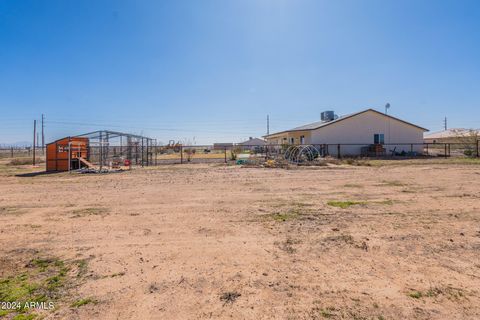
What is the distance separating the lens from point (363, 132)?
33.0 meters

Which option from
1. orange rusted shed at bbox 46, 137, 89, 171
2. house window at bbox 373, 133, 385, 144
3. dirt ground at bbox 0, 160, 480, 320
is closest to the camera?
dirt ground at bbox 0, 160, 480, 320

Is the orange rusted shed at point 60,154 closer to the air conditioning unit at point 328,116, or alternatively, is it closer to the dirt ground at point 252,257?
the dirt ground at point 252,257

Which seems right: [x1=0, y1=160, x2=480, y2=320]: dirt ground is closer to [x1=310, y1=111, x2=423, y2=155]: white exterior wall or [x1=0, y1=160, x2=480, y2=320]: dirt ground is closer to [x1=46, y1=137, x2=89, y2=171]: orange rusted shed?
[x1=46, y1=137, x2=89, y2=171]: orange rusted shed

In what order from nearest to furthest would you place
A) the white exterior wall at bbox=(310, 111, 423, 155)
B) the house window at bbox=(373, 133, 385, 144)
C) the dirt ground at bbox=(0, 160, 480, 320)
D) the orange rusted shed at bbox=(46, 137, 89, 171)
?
the dirt ground at bbox=(0, 160, 480, 320), the orange rusted shed at bbox=(46, 137, 89, 171), the white exterior wall at bbox=(310, 111, 423, 155), the house window at bbox=(373, 133, 385, 144)

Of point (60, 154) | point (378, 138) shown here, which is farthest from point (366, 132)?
point (60, 154)

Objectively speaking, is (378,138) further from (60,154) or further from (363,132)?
(60,154)

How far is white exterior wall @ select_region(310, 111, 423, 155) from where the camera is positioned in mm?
32250

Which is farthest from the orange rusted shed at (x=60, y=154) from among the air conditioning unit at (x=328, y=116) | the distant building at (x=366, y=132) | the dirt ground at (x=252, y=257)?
the air conditioning unit at (x=328, y=116)

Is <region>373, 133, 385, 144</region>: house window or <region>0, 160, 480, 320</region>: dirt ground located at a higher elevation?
<region>373, 133, 385, 144</region>: house window

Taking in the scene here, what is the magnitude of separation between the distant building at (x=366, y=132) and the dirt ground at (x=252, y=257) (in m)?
25.2

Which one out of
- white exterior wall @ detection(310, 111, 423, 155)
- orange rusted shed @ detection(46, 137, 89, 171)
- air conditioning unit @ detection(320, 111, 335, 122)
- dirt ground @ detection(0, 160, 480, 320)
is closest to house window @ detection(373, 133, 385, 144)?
white exterior wall @ detection(310, 111, 423, 155)

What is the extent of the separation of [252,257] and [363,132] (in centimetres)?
3278

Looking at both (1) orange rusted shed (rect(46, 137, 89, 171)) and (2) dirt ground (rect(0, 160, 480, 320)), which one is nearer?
(2) dirt ground (rect(0, 160, 480, 320))

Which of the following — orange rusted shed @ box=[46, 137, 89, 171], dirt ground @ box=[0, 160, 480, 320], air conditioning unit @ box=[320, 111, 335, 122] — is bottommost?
dirt ground @ box=[0, 160, 480, 320]
